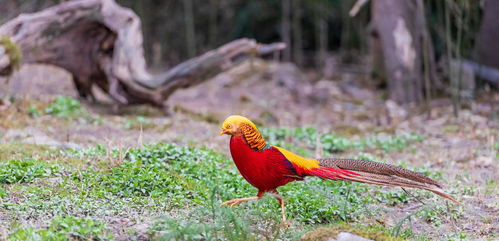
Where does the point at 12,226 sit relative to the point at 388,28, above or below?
below

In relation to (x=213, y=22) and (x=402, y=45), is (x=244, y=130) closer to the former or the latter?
(x=402, y=45)

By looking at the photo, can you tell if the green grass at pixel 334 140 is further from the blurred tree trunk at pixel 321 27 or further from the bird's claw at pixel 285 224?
the blurred tree trunk at pixel 321 27

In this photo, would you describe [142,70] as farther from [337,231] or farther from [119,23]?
[337,231]

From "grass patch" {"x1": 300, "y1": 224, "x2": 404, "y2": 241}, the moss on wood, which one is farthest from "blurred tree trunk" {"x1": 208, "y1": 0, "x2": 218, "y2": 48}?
"grass patch" {"x1": 300, "y1": 224, "x2": 404, "y2": 241}

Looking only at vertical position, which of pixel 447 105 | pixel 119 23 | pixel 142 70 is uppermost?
pixel 119 23

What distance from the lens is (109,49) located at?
8773 mm

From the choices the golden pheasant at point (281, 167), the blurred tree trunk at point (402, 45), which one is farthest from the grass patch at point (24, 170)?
the blurred tree trunk at point (402, 45)

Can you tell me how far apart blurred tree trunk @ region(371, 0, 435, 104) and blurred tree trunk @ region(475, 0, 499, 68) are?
1520 millimetres

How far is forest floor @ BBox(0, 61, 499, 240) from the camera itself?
145 inches

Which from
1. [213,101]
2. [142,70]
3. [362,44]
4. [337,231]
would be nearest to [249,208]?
[337,231]

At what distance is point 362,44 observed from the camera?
15.0 m

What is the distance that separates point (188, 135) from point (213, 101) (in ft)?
12.2

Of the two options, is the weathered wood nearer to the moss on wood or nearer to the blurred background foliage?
the moss on wood

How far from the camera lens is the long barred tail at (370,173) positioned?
12.2 ft
